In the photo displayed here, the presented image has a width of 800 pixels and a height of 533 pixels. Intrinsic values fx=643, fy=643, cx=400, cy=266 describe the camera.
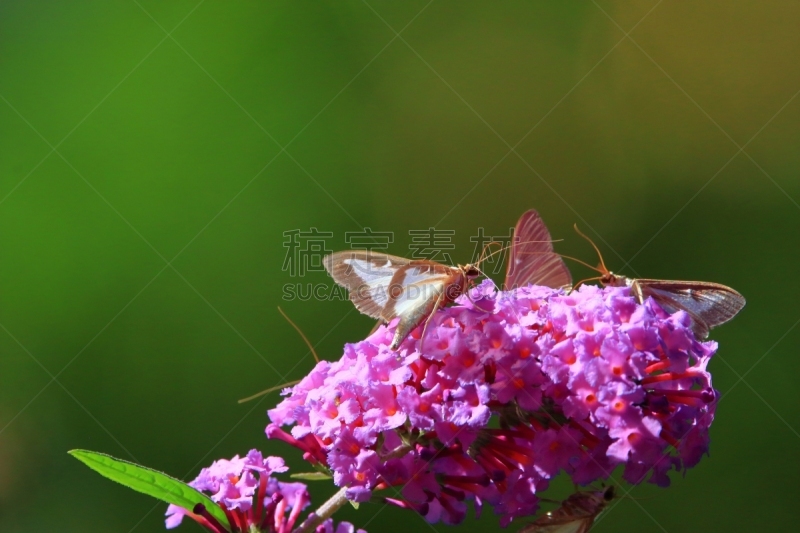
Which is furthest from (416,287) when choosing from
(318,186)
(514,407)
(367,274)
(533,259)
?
(318,186)

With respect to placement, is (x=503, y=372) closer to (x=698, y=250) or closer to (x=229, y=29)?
(x=698, y=250)

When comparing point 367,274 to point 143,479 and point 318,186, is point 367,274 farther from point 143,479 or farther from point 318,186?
point 318,186

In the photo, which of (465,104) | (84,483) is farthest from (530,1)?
(84,483)

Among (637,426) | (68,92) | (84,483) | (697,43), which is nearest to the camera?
(637,426)

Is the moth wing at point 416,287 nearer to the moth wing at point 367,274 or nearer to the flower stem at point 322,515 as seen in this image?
the moth wing at point 367,274

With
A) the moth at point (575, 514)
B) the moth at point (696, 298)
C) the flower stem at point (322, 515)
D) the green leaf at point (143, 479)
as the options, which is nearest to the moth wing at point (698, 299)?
the moth at point (696, 298)

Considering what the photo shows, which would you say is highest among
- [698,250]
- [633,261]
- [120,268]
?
[698,250]

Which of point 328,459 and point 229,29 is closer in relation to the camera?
point 328,459
